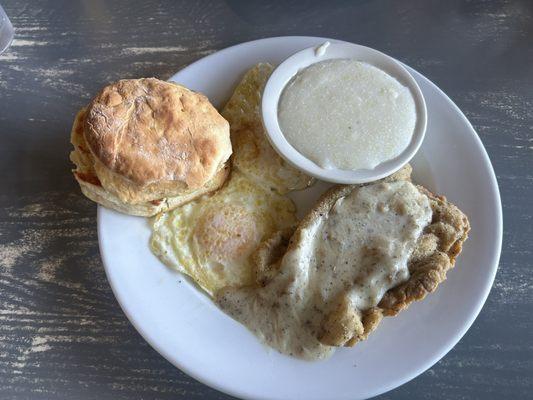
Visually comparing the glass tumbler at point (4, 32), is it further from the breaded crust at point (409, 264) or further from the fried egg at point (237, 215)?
the breaded crust at point (409, 264)

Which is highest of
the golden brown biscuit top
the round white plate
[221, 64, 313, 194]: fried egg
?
the golden brown biscuit top

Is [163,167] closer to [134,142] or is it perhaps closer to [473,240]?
[134,142]

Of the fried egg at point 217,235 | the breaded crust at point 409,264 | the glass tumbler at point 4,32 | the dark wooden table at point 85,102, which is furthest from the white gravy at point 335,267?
the glass tumbler at point 4,32

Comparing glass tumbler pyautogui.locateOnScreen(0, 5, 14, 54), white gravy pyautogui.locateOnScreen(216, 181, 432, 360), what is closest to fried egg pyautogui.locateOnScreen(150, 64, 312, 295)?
white gravy pyautogui.locateOnScreen(216, 181, 432, 360)

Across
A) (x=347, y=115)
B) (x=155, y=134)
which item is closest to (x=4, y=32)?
(x=155, y=134)

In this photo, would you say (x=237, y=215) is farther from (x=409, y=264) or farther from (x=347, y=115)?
(x=409, y=264)

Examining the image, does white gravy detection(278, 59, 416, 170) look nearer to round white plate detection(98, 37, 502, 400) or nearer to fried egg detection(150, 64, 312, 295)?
fried egg detection(150, 64, 312, 295)

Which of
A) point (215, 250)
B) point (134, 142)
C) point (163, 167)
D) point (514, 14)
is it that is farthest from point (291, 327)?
point (514, 14)

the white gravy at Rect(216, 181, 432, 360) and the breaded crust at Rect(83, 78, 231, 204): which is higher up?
the breaded crust at Rect(83, 78, 231, 204)
